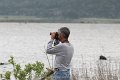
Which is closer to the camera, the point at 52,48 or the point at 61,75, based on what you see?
the point at 52,48

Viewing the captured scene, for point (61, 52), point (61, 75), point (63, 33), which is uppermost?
point (63, 33)

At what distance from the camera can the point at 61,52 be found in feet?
34.7

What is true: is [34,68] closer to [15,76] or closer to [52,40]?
[15,76]

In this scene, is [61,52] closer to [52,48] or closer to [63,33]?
[52,48]

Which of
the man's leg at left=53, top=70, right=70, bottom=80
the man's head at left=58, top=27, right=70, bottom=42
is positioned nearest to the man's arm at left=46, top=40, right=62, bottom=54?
the man's head at left=58, top=27, right=70, bottom=42

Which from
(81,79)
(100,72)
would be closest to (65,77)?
(100,72)

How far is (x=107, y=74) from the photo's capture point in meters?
15.1

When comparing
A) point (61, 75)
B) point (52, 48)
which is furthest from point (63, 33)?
point (61, 75)

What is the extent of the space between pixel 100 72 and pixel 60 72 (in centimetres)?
463

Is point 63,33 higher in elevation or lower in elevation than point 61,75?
higher

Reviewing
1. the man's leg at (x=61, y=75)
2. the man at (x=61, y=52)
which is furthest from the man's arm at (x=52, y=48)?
the man's leg at (x=61, y=75)

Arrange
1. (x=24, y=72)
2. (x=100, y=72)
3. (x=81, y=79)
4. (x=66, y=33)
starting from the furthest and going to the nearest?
1. (x=81, y=79)
2. (x=100, y=72)
3. (x=24, y=72)
4. (x=66, y=33)

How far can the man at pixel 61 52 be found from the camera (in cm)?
1052

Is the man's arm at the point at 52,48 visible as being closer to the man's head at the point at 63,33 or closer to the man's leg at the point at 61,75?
the man's head at the point at 63,33
